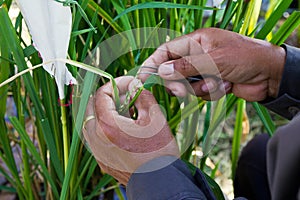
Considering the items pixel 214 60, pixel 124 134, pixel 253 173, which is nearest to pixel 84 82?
pixel 124 134

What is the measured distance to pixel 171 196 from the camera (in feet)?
1.83

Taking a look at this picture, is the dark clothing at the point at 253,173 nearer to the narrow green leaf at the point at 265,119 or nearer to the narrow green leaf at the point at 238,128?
the narrow green leaf at the point at 238,128

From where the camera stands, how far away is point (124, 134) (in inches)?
22.4

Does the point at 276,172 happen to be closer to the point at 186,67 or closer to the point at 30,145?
the point at 186,67

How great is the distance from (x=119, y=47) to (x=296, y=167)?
1.17ft

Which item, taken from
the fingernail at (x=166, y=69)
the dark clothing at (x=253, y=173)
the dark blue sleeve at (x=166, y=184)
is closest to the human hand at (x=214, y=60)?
the fingernail at (x=166, y=69)

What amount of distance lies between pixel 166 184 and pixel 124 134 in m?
0.07

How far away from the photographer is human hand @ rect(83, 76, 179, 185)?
1.87 feet

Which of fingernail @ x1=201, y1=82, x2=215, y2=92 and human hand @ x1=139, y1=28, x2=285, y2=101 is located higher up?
human hand @ x1=139, y1=28, x2=285, y2=101

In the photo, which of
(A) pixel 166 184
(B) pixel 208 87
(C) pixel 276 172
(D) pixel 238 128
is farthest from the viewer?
(D) pixel 238 128

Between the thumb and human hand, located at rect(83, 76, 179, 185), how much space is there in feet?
0.15

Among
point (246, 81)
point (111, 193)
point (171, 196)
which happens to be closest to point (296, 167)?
point (171, 196)

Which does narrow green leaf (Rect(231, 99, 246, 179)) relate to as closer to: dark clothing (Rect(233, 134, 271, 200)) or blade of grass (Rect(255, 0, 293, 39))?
dark clothing (Rect(233, 134, 271, 200))

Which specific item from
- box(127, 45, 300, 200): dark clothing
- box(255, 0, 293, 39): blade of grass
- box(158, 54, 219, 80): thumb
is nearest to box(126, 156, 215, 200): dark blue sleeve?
box(127, 45, 300, 200): dark clothing
